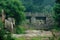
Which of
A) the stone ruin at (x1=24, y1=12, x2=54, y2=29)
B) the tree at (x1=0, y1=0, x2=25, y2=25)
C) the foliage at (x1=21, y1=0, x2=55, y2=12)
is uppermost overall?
the tree at (x1=0, y1=0, x2=25, y2=25)

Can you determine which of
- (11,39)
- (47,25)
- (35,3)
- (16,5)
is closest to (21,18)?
(16,5)

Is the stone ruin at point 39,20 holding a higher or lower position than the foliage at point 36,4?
lower

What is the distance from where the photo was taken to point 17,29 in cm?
2112

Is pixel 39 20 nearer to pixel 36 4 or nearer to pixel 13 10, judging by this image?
pixel 36 4

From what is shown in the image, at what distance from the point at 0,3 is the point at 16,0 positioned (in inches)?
79.9

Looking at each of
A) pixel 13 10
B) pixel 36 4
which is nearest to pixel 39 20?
pixel 36 4

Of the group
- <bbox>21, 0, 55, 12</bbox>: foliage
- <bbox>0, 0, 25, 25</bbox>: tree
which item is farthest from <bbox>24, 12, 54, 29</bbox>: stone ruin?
→ <bbox>0, 0, 25, 25</bbox>: tree

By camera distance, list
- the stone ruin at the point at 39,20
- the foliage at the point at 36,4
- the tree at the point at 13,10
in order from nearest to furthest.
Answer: the tree at the point at 13,10
the stone ruin at the point at 39,20
the foliage at the point at 36,4

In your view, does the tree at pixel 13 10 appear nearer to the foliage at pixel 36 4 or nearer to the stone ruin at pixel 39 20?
the stone ruin at pixel 39 20

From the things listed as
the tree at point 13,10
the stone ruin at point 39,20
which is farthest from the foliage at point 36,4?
the tree at point 13,10

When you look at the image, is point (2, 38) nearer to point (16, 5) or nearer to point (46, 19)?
point (16, 5)

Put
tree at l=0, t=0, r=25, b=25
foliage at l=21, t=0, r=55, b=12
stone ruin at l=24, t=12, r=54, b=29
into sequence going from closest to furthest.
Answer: tree at l=0, t=0, r=25, b=25 → stone ruin at l=24, t=12, r=54, b=29 → foliage at l=21, t=0, r=55, b=12

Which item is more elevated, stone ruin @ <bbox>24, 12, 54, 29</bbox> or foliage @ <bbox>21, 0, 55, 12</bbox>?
foliage @ <bbox>21, 0, 55, 12</bbox>

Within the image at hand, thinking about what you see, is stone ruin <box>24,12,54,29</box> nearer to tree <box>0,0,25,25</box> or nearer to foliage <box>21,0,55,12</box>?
foliage <box>21,0,55,12</box>
